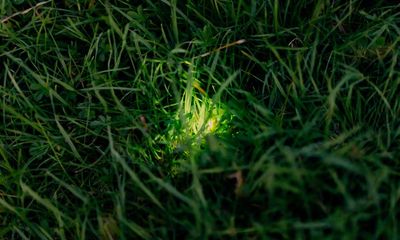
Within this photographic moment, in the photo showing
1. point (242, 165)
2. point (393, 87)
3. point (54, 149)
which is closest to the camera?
point (242, 165)

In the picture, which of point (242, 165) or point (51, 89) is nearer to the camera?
point (242, 165)

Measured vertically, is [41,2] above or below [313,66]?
above

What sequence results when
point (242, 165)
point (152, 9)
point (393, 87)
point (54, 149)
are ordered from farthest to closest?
point (152, 9)
point (54, 149)
point (393, 87)
point (242, 165)

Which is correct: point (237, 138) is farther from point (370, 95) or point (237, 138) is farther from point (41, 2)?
point (41, 2)

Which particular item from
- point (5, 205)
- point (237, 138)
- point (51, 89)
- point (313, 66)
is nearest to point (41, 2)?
point (51, 89)

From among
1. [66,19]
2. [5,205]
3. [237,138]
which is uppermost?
[66,19]

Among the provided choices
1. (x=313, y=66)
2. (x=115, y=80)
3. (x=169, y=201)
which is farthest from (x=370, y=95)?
(x=115, y=80)

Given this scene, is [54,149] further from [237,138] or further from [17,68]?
[237,138]
